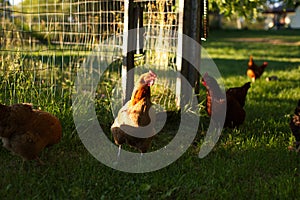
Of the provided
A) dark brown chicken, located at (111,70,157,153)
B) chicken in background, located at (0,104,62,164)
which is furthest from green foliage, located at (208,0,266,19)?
chicken in background, located at (0,104,62,164)

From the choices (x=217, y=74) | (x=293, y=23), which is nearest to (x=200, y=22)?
(x=217, y=74)

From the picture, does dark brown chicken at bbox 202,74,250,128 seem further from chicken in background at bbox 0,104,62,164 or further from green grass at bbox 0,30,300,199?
chicken in background at bbox 0,104,62,164

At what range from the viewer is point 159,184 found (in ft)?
9.68

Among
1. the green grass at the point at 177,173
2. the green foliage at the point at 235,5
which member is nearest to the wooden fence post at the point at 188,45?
the green grass at the point at 177,173

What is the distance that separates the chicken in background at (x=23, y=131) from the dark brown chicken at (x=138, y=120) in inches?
24.1

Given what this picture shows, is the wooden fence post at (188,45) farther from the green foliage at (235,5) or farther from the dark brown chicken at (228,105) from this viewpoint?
the green foliage at (235,5)

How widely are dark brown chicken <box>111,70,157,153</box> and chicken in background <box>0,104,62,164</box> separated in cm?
61

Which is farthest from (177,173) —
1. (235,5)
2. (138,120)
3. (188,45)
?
(235,5)

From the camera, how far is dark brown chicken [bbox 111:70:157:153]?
10.3ft

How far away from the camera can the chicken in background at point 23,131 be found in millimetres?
2969

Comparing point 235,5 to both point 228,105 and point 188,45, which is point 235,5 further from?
point 228,105

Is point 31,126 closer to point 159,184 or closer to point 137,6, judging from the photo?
point 159,184

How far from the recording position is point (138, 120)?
10.3 feet

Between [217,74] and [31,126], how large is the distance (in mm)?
5882
